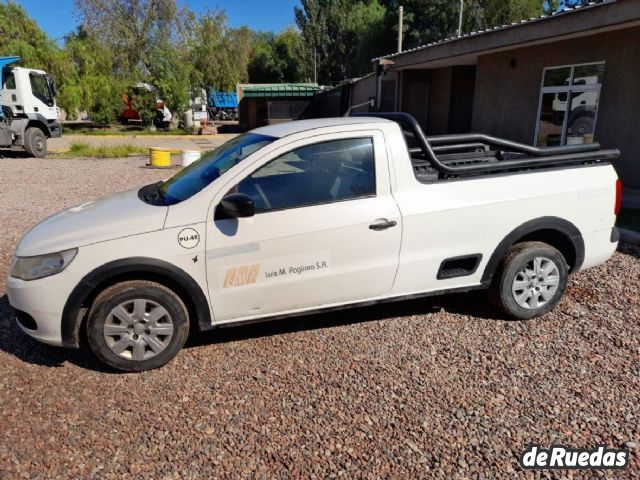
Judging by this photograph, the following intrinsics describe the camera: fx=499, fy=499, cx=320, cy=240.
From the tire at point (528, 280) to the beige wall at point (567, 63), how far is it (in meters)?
6.44

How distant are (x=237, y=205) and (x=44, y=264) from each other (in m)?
1.33

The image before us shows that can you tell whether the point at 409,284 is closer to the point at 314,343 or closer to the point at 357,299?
the point at 357,299

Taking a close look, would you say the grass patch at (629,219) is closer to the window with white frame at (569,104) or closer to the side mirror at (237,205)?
the window with white frame at (569,104)

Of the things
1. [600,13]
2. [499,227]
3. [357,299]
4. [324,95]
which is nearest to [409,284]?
[357,299]

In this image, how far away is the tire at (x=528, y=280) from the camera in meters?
4.03

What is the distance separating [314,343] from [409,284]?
2.84 ft

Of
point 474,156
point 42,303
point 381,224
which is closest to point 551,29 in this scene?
point 474,156

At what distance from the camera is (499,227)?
3.94 metres

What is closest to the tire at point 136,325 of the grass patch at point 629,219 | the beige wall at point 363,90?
the grass patch at point 629,219

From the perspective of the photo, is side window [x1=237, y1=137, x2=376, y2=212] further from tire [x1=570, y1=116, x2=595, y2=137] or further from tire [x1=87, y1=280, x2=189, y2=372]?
tire [x1=570, y1=116, x2=595, y2=137]

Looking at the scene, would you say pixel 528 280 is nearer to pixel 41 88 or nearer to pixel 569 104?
pixel 569 104

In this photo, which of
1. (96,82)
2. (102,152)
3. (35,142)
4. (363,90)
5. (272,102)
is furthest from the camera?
(96,82)

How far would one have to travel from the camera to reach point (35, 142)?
54.7 ft

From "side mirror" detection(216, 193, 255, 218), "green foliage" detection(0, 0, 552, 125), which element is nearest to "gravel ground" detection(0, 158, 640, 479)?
"side mirror" detection(216, 193, 255, 218)
